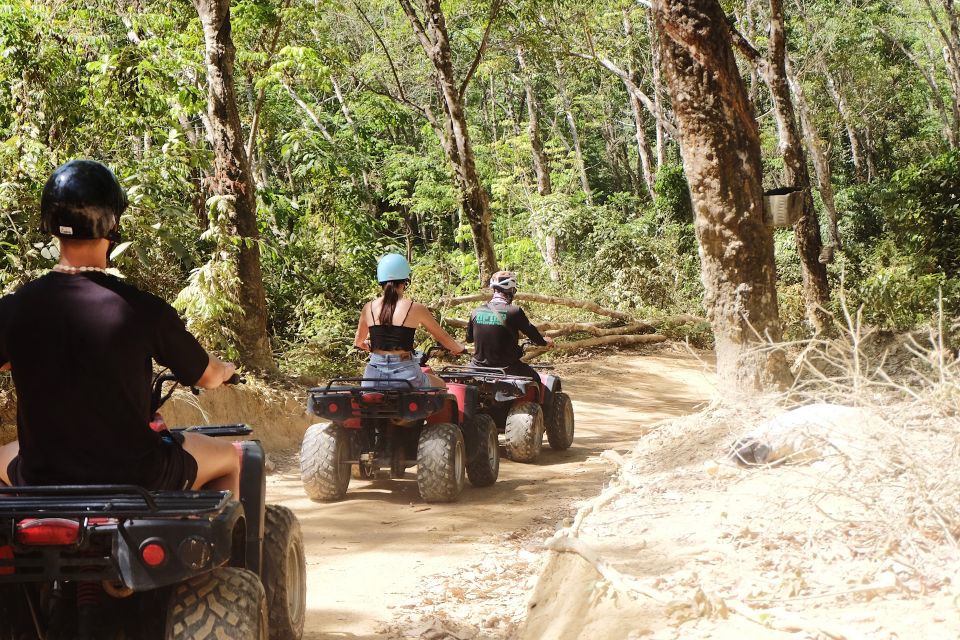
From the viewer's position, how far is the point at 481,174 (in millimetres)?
38281

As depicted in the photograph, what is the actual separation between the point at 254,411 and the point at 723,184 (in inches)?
210

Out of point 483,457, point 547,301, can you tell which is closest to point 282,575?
point 483,457

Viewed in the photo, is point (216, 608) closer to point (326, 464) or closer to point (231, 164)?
point (326, 464)

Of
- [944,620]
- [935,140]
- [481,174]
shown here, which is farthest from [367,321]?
[935,140]

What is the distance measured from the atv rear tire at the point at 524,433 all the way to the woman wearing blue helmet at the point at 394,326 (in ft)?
4.97

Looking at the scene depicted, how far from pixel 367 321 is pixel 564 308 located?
1072 cm

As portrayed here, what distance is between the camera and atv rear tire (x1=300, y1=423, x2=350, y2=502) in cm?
736

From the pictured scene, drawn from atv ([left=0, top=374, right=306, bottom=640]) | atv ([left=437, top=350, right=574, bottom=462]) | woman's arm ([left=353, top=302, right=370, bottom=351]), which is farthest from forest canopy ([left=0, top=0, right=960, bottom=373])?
atv ([left=0, top=374, right=306, bottom=640])

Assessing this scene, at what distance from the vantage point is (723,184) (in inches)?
292

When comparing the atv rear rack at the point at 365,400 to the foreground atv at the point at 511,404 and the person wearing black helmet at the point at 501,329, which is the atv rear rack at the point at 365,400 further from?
the person wearing black helmet at the point at 501,329

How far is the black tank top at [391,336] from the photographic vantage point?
7711mm

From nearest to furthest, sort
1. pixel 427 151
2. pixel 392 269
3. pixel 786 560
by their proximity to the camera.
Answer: pixel 786 560
pixel 392 269
pixel 427 151

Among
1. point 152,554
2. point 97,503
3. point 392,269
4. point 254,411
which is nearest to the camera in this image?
point 152,554

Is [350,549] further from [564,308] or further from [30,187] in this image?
[564,308]
